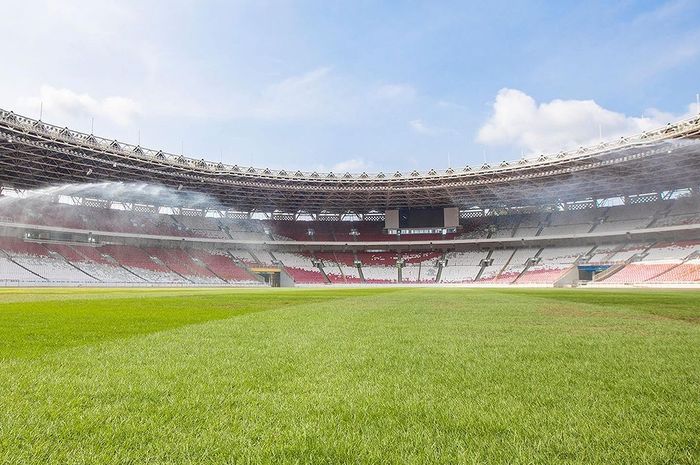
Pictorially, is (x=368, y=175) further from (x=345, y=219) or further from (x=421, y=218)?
(x=345, y=219)

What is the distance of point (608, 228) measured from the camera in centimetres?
4916

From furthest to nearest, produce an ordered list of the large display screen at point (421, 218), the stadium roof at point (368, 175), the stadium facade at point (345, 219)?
the large display screen at point (421, 218) → the stadium facade at point (345, 219) → the stadium roof at point (368, 175)

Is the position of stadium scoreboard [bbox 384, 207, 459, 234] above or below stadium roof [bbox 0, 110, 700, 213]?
below

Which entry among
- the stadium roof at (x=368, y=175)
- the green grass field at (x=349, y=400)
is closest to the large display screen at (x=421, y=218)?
the stadium roof at (x=368, y=175)

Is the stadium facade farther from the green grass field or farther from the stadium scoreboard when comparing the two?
the green grass field

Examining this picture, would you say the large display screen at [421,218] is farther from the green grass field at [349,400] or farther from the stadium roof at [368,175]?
the green grass field at [349,400]

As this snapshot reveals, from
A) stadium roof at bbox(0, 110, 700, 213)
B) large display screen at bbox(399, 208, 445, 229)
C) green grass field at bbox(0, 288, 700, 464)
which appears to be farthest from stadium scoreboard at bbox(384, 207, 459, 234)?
green grass field at bbox(0, 288, 700, 464)

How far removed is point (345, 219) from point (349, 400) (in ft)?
197

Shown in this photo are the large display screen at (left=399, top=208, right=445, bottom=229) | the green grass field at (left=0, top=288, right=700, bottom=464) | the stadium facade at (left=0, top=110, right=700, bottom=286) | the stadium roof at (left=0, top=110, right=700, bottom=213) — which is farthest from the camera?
the large display screen at (left=399, top=208, right=445, bottom=229)

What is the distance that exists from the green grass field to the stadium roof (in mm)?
32870

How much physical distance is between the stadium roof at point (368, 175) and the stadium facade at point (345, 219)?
15cm

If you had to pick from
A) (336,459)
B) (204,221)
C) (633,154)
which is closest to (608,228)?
(633,154)

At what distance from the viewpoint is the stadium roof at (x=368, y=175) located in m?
34.0

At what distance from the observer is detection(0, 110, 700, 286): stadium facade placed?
126ft
